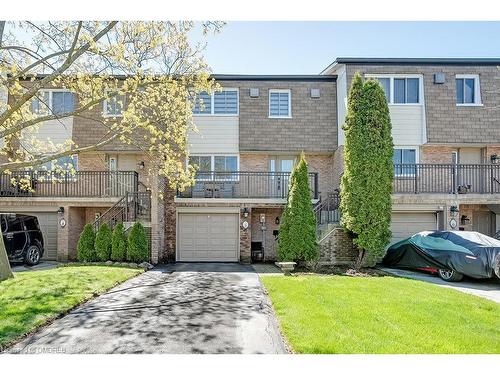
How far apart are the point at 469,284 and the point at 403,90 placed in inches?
325

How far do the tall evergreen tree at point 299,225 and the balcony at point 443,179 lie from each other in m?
3.99

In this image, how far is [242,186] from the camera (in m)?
14.8

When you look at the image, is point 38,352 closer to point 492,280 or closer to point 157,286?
point 157,286

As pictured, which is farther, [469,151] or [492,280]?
[469,151]

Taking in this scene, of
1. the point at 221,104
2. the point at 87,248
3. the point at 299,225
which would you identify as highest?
the point at 221,104

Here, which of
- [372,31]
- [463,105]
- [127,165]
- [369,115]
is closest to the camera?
[372,31]

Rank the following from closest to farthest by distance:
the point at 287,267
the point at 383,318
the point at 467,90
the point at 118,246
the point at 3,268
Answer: the point at 383,318, the point at 3,268, the point at 287,267, the point at 118,246, the point at 467,90

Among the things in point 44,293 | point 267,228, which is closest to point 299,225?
point 267,228

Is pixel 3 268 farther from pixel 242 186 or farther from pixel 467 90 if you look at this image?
pixel 467 90

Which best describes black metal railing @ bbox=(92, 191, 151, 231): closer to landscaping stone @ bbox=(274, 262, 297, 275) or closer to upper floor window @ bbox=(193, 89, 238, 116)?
upper floor window @ bbox=(193, 89, 238, 116)

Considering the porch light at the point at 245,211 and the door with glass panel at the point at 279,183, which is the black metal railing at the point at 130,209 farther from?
the door with glass panel at the point at 279,183

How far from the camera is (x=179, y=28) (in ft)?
32.8
